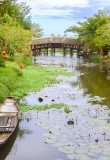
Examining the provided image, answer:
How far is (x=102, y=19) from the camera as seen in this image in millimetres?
48656

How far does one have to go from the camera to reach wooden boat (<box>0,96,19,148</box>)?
11.2 metres

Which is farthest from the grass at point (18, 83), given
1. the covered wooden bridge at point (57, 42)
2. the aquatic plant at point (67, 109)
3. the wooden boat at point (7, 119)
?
the covered wooden bridge at point (57, 42)

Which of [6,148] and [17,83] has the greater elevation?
[17,83]

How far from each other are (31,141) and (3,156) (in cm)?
155

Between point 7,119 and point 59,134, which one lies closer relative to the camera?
point 59,134

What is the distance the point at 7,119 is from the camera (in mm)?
12867

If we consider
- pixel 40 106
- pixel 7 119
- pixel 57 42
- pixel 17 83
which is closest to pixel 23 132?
pixel 7 119

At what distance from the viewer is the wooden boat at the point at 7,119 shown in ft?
36.6

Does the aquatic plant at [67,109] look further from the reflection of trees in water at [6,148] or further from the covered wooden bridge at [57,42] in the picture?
the covered wooden bridge at [57,42]

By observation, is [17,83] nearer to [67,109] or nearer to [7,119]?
[67,109]

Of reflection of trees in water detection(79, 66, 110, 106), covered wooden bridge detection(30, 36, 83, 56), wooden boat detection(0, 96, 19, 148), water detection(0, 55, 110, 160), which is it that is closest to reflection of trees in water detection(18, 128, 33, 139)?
water detection(0, 55, 110, 160)

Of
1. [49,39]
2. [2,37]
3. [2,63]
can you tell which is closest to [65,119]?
[2,37]

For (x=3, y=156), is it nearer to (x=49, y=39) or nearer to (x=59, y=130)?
(x=59, y=130)

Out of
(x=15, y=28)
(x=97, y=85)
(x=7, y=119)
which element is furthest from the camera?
(x=15, y=28)
